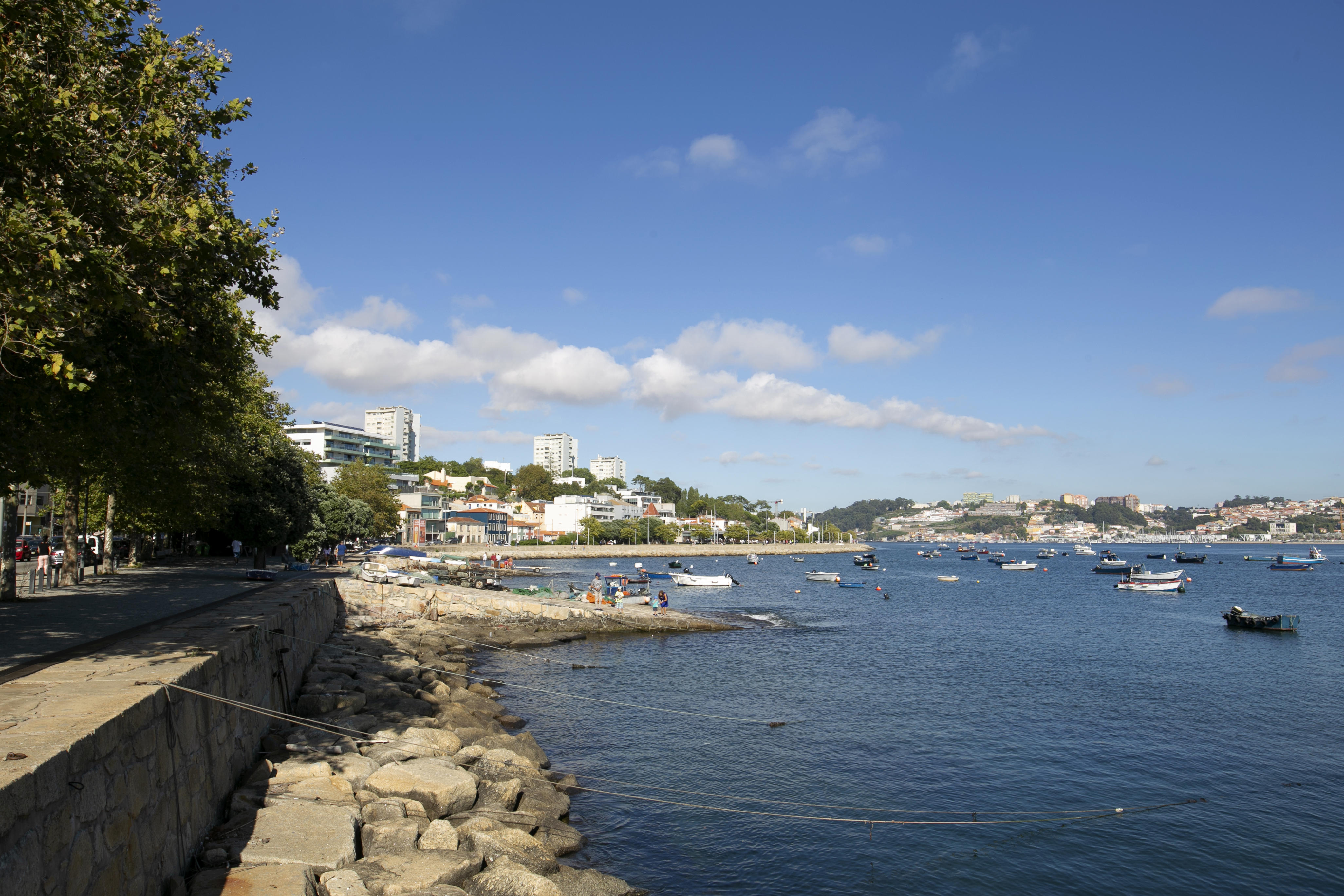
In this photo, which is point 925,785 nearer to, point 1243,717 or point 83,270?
point 1243,717

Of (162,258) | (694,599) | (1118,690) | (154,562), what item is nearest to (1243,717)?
(1118,690)

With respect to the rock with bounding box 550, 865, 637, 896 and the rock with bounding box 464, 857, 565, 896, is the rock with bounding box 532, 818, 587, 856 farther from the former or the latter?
the rock with bounding box 464, 857, 565, 896

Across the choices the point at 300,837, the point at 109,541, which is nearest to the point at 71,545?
the point at 109,541

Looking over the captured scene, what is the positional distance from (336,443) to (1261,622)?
141925 mm

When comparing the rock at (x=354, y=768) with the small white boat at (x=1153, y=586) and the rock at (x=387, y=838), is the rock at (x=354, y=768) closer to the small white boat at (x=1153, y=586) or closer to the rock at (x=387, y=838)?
the rock at (x=387, y=838)

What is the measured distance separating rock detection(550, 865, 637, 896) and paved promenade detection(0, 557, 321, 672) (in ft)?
28.6

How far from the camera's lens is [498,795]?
49.6ft

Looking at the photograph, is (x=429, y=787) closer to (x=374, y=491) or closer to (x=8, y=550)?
(x=8, y=550)

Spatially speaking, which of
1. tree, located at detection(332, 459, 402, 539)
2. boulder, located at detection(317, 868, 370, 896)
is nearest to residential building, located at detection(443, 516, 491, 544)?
tree, located at detection(332, 459, 402, 539)

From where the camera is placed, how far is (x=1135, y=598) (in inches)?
2990

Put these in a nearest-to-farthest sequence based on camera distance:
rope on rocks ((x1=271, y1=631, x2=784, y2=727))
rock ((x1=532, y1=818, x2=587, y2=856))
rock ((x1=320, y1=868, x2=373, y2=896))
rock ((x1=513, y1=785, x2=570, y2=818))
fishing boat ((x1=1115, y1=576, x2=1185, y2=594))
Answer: rock ((x1=320, y1=868, x2=373, y2=896)), rock ((x1=532, y1=818, x2=587, y2=856)), rock ((x1=513, y1=785, x2=570, y2=818)), rope on rocks ((x1=271, y1=631, x2=784, y2=727)), fishing boat ((x1=1115, y1=576, x2=1185, y2=594))

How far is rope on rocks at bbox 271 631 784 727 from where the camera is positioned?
25.3 m

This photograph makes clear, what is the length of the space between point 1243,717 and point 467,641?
3079 centimetres

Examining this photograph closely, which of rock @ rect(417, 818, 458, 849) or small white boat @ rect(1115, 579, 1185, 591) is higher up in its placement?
rock @ rect(417, 818, 458, 849)
